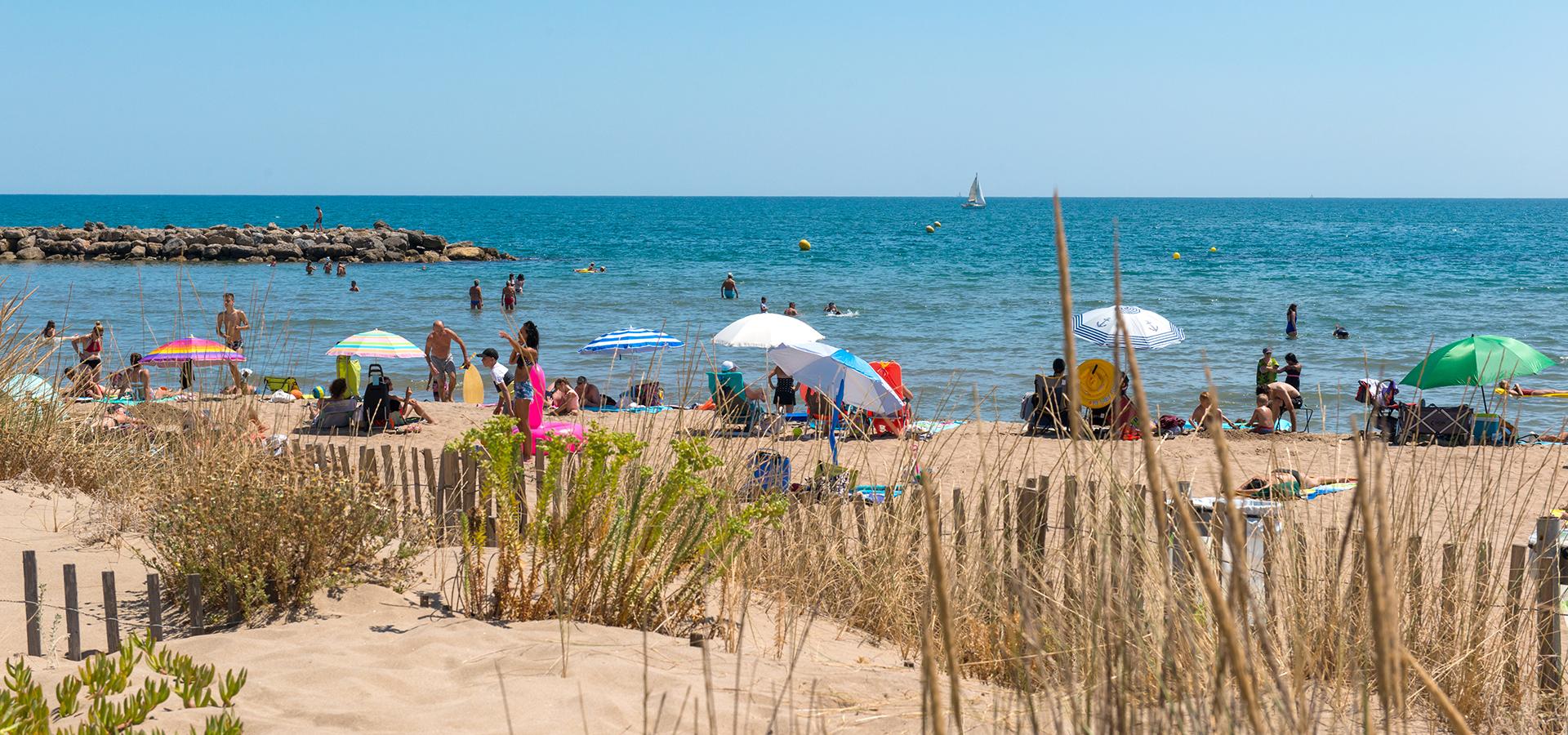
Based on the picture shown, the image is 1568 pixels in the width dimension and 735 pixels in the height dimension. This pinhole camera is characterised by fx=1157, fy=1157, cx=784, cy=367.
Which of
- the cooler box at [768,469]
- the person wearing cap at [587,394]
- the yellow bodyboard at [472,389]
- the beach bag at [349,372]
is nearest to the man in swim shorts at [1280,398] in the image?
the person wearing cap at [587,394]

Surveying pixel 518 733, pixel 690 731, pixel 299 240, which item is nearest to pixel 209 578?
pixel 518 733

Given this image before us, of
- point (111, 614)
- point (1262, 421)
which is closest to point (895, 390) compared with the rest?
point (1262, 421)

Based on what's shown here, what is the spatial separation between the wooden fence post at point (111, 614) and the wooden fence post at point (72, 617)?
0.28 ft

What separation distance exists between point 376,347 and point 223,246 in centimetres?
3565

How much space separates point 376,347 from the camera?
13.9 meters

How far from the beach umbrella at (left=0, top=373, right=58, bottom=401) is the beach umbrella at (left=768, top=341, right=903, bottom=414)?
5.47m

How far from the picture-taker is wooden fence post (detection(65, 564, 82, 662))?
3.59m

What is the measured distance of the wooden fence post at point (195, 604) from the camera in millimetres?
3727

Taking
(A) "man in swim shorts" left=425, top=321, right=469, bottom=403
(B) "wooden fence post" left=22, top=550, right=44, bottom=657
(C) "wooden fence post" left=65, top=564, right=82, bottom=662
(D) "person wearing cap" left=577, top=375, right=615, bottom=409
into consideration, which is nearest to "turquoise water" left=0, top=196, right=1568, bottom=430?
(D) "person wearing cap" left=577, top=375, right=615, bottom=409

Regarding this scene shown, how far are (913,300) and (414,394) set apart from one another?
18983mm

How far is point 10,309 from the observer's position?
6.46 m

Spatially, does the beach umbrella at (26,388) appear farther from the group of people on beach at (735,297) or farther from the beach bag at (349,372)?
the group of people on beach at (735,297)

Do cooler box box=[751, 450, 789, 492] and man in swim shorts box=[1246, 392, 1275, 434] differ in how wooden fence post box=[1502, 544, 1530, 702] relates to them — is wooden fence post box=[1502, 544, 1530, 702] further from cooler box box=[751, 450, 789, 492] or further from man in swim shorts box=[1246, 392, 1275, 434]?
man in swim shorts box=[1246, 392, 1275, 434]

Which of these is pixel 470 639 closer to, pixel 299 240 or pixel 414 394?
pixel 414 394
